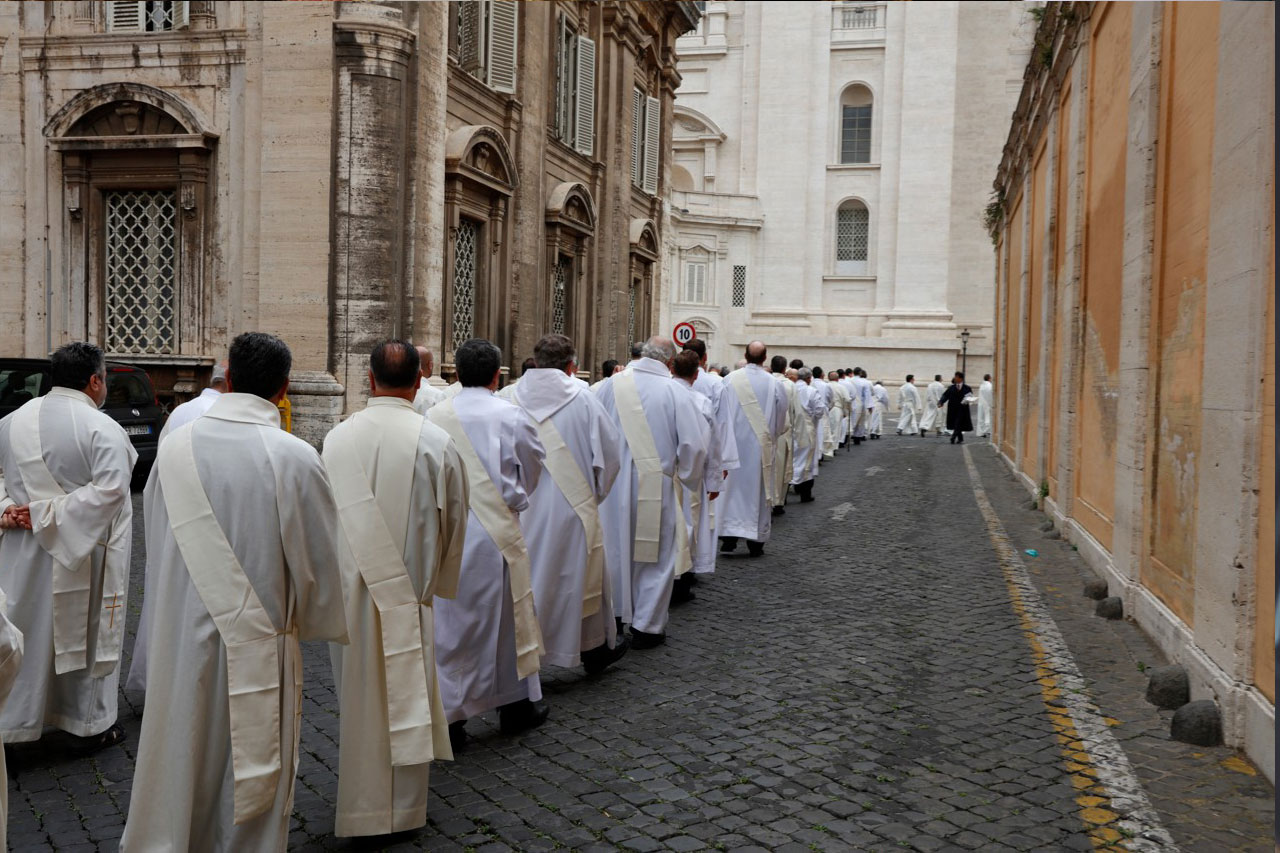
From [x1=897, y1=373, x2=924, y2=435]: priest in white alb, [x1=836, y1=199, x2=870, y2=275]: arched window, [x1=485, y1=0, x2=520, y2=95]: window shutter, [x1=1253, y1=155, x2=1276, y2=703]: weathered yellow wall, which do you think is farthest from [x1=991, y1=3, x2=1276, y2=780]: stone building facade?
[x1=836, y1=199, x2=870, y2=275]: arched window

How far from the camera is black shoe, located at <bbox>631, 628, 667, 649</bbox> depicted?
290 inches

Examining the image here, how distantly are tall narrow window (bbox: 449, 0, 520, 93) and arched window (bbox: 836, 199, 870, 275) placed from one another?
31.0 metres

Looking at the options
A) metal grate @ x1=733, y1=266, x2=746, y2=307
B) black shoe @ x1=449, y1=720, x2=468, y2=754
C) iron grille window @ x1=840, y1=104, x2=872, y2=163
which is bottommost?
black shoe @ x1=449, y1=720, x2=468, y2=754

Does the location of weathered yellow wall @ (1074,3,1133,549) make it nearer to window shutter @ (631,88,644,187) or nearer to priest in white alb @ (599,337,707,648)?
priest in white alb @ (599,337,707,648)

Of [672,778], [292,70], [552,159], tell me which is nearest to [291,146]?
[292,70]

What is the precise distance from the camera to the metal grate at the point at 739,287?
46.8m

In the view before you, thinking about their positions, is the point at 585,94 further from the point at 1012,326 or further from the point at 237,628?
the point at 237,628

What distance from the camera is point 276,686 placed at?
12.5 feet

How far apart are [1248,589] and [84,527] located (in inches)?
203

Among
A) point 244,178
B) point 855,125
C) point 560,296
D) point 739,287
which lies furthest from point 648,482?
point 855,125

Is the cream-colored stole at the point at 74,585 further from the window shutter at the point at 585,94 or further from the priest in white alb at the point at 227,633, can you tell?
the window shutter at the point at 585,94

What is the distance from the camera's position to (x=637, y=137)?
25672 mm

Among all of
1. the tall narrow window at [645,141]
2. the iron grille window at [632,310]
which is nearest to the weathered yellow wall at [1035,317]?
the iron grille window at [632,310]

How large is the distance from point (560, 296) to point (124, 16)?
8.96 metres
